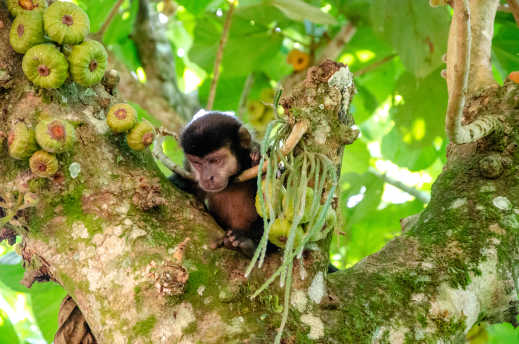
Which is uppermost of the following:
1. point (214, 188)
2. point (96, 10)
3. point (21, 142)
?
point (96, 10)

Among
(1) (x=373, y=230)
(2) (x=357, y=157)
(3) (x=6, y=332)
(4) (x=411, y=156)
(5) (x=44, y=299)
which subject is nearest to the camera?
(3) (x=6, y=332)

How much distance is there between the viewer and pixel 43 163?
6.21 feet

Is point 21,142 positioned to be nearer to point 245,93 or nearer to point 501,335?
point 501,335

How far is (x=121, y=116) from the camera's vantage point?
2094 millimetres

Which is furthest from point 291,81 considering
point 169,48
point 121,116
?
point 121,116

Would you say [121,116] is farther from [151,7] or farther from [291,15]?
[151,7]

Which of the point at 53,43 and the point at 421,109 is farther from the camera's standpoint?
the point at 421,109

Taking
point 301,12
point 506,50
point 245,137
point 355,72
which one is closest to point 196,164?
point 245,137

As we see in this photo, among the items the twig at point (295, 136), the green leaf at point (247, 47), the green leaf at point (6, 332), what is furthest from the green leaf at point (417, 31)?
the green leaf at point (6, 332)

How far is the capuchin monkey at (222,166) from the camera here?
2998 millimetres

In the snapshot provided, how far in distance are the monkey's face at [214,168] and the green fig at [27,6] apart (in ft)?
4.28

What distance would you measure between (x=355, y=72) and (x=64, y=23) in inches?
109

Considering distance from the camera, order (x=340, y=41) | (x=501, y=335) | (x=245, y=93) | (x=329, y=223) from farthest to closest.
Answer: (x=245, y=93) < (x=340, y=41) < (x=501, y=335) < (x=329, y=223)

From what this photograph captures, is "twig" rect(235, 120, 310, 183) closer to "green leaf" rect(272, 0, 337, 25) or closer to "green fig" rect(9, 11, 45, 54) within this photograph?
"green fig" rect(9, 11, 45, 54)
